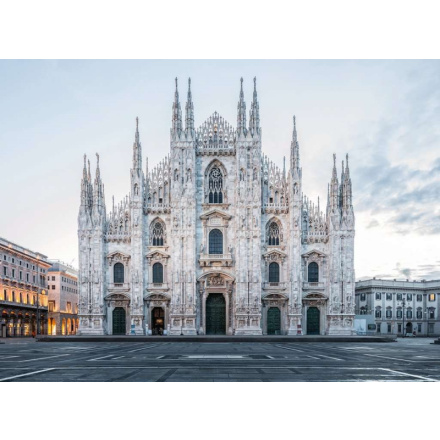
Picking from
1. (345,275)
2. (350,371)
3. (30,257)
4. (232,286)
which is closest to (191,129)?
(232,286)

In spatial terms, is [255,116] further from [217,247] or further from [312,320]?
[312,320]

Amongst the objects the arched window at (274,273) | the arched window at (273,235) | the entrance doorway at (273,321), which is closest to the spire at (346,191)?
the arched window at (273,235)

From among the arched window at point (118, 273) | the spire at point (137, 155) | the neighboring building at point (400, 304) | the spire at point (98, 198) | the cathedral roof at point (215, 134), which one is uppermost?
the cathedral roof at point (215, 134)

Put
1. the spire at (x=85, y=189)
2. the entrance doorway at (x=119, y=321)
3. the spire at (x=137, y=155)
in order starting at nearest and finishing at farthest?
the entrance doorway at (x=119, y=321) → the spire at (x=85, y=189) → the spire at (x=137, y=155)

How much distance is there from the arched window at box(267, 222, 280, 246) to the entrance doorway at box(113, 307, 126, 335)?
17.6 m

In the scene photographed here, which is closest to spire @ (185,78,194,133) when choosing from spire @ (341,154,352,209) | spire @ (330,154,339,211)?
spire @ (330,154,339,211)

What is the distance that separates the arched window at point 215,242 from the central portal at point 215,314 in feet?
15.8

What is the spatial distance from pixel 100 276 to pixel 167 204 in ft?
34.6

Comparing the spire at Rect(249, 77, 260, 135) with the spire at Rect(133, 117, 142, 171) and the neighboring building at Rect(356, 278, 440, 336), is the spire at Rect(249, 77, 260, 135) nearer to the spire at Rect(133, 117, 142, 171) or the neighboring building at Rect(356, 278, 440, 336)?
the spire at Rect(133, 117, 142, 171)

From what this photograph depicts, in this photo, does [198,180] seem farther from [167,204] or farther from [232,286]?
[232,286]

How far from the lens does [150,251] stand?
54938 millimetres

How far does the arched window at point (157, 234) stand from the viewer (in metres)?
55.5

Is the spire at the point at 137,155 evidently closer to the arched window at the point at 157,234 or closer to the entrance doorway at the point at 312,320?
the arched window at the point at 157,234
